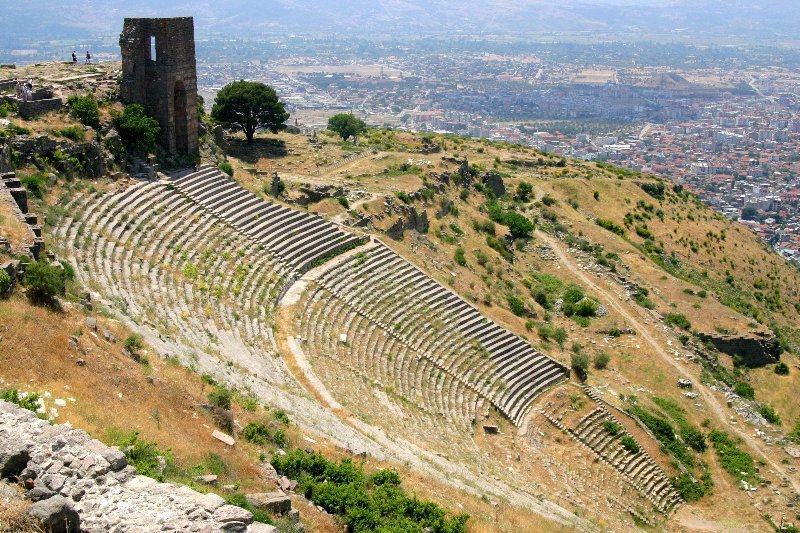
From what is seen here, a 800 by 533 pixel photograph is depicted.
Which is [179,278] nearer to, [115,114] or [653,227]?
[115,114]

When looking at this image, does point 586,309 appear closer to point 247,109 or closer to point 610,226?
point 610,226

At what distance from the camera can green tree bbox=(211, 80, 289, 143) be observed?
140ft

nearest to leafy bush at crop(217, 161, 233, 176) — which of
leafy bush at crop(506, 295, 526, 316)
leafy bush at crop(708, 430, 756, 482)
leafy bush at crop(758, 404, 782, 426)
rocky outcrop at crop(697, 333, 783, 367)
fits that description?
leafy bush at crop(506, 295, 526, 316)

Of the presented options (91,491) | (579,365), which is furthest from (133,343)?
(579,365)

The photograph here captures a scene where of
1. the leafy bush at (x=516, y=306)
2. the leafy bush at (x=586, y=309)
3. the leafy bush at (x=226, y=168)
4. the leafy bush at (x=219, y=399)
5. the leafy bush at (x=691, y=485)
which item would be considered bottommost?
the leafy bush at (x=691, y=485)

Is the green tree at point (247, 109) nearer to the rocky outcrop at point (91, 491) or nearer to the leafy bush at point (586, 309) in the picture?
the leafy bush at point (586, 309)

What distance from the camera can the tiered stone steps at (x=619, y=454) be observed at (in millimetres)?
26375

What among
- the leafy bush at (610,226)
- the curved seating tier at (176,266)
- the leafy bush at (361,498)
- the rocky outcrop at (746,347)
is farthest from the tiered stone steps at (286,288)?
the leafy bush at (610,226)

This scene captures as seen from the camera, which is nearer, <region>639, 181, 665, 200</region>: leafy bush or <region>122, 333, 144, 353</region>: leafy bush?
<region>122, 333, 144, 353</region>: leafy bush

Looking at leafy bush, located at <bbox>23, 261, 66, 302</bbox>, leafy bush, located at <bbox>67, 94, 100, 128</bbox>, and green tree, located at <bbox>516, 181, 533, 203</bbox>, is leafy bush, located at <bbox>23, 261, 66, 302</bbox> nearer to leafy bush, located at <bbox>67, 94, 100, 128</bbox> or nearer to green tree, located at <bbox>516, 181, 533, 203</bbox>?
leafy bush, located at <bbox>67, 94, 100, 128</bbox>

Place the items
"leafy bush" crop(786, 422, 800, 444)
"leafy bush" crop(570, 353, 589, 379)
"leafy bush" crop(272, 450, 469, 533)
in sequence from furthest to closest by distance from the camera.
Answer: "leafy bush" crop(570, 353, 589, 379) → "leafy bush" crop(786, 422, 800, 444) → "leafy bush" crop(272, 450, 469, 533)

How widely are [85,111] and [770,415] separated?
28.0 meters

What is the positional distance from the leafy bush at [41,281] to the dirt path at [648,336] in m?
23.7

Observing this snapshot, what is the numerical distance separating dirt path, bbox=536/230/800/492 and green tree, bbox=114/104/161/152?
21338mm
